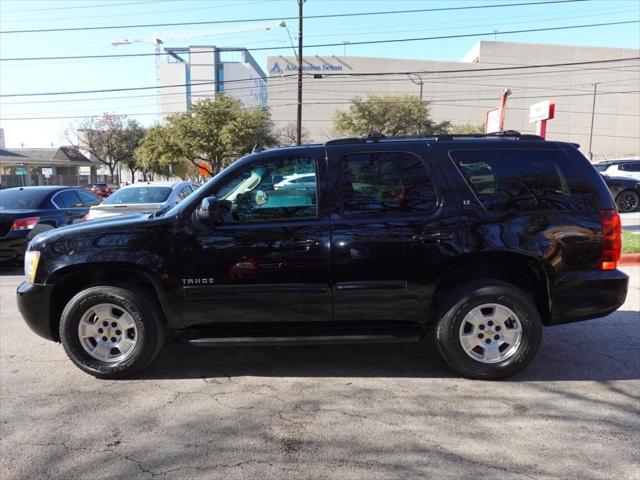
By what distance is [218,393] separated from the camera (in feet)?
12.1

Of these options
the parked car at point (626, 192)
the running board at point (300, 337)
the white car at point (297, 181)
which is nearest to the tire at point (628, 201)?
the parked car at point (626, 192)

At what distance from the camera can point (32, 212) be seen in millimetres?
8641

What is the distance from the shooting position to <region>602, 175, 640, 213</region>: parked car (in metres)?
15.2

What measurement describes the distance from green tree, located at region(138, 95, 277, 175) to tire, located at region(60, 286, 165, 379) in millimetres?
29998

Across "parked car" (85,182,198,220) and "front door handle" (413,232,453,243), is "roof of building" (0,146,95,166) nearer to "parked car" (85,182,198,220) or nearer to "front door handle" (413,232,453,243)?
"parked car" (85,182,198,220)

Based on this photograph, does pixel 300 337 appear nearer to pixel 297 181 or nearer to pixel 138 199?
pixel 297 181

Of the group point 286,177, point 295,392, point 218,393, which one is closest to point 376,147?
point 286,177

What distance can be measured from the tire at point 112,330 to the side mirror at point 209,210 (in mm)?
847

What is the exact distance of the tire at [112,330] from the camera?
3756 mm

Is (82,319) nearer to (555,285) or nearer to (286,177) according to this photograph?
(286,177)

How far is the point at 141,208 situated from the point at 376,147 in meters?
6.29

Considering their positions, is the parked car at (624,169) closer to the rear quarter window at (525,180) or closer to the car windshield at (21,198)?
the rear quarter window at (525,180)

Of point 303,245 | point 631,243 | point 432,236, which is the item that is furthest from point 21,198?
point 631,243

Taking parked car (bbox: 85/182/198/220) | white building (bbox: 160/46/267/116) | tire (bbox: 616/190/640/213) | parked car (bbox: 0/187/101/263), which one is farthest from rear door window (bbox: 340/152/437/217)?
white building (bbox: 160/46/267/116)
